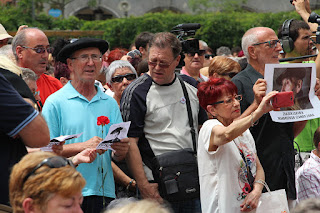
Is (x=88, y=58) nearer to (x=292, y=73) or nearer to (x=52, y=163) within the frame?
(x=292, y=73)

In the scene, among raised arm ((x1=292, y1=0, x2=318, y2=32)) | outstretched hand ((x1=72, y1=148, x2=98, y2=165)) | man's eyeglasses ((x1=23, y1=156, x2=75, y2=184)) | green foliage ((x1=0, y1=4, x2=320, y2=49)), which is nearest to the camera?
man's eyeglasses ((x1=23, y1=156, x2=75, y2=184))

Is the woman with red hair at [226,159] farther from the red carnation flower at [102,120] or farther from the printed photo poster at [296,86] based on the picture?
the red carnation flower at [102,120]

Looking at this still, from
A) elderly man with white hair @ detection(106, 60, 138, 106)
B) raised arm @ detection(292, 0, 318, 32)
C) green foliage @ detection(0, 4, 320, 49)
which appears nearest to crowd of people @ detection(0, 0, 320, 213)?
raised arm @ detection(292, 0, 318, 32)

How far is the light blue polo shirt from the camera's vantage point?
14.5 feet

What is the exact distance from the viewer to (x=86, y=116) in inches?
177

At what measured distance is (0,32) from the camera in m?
6.34

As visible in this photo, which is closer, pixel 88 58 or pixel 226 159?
pixel 226 159

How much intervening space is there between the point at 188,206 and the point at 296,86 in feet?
4.60

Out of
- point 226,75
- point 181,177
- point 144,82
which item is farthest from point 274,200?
point 226,75

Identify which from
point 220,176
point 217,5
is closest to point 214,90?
point 220,176

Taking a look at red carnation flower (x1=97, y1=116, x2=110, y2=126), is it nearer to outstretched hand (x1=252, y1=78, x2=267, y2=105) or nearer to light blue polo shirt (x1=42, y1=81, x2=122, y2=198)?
light blue polo shirt (x1=42, y1=81, x2=122, y2=198)

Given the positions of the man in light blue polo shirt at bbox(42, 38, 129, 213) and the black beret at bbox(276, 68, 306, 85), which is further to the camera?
the black beret at bbox(276, 68, 306, 85)

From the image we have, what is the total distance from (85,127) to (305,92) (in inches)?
77.4

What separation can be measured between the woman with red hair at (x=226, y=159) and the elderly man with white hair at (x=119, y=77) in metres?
1.48
